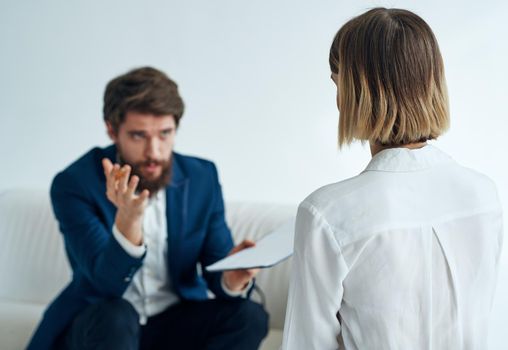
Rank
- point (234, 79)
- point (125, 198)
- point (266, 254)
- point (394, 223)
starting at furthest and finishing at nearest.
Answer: point (234, 79) → point (125, 198) → point (266, 254) → point (394, 223)

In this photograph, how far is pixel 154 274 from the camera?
7.01 ft

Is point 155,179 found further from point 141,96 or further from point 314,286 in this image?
point 314,286

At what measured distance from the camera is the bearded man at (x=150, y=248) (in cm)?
190

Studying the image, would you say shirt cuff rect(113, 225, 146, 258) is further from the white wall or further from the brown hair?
the white wall

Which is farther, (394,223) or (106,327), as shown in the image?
(106,327)

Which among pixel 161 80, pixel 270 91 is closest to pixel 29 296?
pixel 161 80

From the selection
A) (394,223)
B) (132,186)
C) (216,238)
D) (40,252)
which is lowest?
(40,252)

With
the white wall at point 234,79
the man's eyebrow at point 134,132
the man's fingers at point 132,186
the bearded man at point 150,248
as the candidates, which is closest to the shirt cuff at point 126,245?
the bearded man at point 150,248

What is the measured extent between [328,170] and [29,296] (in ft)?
4.31

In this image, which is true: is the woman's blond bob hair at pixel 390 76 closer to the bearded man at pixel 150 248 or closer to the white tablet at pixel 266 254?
the white tablet at pixel 266 254

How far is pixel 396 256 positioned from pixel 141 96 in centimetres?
126

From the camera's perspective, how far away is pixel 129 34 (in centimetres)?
296

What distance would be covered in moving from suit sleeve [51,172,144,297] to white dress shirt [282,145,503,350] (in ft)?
2.78

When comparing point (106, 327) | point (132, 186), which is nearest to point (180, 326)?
point (106, 327)
